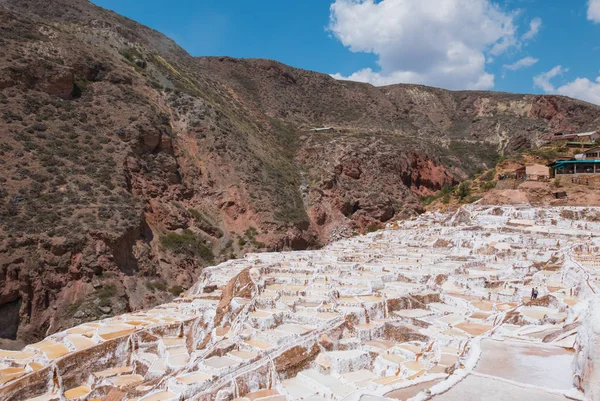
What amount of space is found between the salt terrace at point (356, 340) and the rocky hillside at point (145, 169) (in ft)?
25.5

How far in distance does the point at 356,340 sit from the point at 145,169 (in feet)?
87.1

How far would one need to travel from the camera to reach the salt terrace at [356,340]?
7.75 metres

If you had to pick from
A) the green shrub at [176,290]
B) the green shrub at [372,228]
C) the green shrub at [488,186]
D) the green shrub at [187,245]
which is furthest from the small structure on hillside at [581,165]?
the green shrub at [176,290]

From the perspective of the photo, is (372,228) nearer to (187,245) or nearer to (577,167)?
(577,167)

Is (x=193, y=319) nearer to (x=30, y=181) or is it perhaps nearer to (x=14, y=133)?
(x=30, y=181)

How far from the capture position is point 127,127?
35.8 metres

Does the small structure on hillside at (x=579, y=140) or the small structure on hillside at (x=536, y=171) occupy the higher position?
the small structure on hillside at (x=579, y=140)

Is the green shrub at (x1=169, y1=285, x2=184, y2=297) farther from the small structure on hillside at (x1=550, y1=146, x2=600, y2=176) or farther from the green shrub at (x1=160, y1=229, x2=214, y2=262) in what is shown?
the small structure on hillside at (x1=550, y1=146, x2=600, y2=176)

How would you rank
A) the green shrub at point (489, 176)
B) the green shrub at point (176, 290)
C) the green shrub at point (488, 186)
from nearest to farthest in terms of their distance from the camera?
the green shrub at point (176, 290), the green shrub at point (488, 186), the green shrub at point (489, 176)

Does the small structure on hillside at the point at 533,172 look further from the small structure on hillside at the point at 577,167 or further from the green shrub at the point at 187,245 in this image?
the green shrub at the point at 187,245

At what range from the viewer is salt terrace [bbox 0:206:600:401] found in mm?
7746

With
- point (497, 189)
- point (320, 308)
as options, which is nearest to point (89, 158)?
point (320, 308)

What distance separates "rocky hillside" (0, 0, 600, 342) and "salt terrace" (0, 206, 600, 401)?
777 cm

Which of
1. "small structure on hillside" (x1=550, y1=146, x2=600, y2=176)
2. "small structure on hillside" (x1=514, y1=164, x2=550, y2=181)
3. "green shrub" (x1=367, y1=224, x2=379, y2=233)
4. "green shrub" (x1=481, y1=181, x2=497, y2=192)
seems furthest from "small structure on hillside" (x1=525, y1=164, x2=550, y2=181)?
"green shrub" (x1=367, y1=224, x2=379, y2=233)
